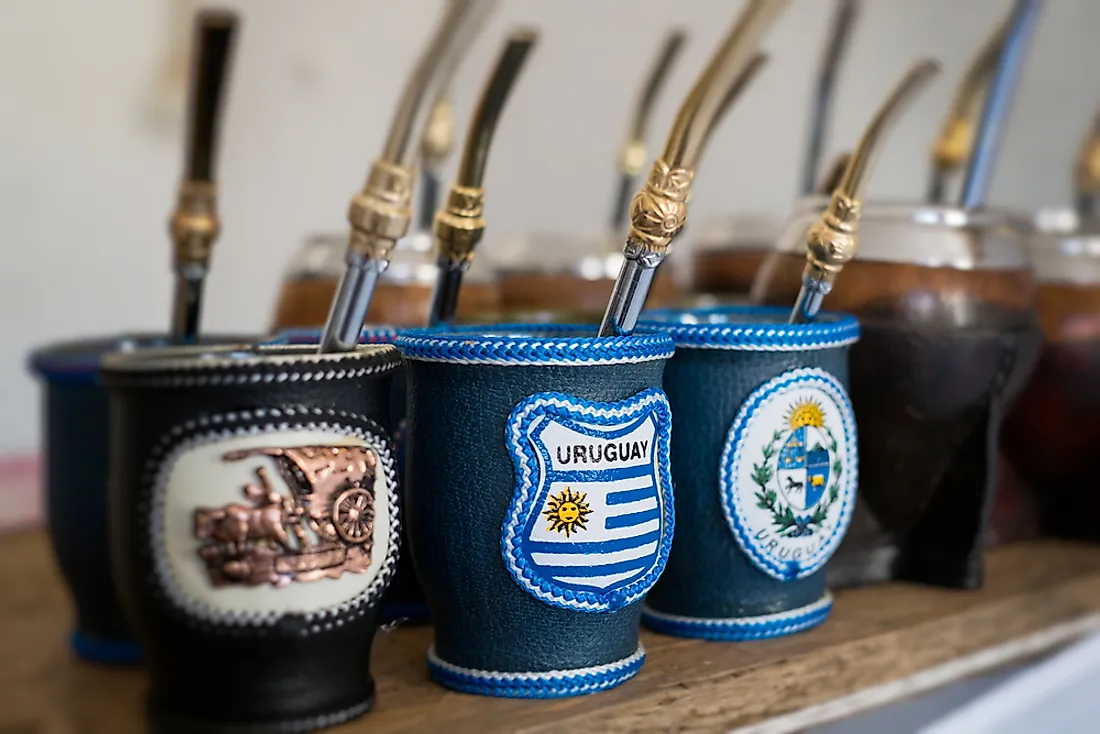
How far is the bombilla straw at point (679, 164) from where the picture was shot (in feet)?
1.37

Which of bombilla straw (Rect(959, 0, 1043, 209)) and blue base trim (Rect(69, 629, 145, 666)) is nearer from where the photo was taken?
blue base trim (Rect(69, 629, 145, 666))

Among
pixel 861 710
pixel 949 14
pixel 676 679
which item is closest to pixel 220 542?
pixel 676 679

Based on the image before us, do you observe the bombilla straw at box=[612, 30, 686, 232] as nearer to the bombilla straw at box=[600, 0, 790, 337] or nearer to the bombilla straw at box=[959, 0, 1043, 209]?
the bombilla straw at box=[959, 0, 1043, 209]

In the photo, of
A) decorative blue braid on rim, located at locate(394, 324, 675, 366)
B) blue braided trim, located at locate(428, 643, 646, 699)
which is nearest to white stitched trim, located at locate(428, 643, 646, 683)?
blue braided trim, located at locate(428, 643, 646, 699)

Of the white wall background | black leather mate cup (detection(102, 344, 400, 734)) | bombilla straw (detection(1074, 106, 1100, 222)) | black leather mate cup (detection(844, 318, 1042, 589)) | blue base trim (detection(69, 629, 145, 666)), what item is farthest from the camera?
the white wall background

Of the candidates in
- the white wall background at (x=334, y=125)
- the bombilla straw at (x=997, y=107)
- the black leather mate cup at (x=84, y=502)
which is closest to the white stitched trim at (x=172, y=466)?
the black leather mate cup at (x=84, y=502)

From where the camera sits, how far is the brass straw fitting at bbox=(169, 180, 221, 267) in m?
0.48

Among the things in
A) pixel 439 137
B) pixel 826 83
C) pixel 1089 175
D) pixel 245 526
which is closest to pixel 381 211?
pixel 245 526

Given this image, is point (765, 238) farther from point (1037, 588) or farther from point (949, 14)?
point (949, 14)

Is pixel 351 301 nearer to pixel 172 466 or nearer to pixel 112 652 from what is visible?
pixel 172 466

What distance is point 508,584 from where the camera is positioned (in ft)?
1.36

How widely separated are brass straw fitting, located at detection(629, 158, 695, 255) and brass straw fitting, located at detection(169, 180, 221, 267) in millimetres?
201

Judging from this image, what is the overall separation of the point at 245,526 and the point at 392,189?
4.8 inches

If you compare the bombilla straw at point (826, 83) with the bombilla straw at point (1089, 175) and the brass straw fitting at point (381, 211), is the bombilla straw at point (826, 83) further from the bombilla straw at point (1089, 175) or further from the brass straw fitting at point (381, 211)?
the brass straw fitting at point (381, 211)
